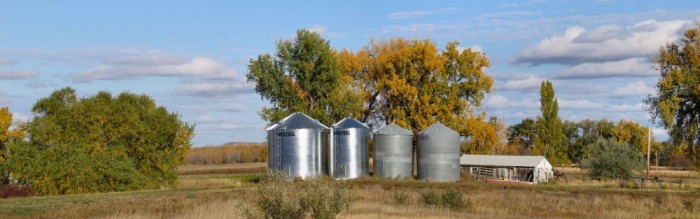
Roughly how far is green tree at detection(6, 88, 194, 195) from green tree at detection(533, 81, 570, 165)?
5355cm

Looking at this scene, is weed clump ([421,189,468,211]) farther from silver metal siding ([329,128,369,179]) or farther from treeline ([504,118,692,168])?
treeline ([504,118,692,168])

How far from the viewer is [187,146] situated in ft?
177

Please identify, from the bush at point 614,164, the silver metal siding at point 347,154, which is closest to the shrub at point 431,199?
the silver metal siding at point 347,154

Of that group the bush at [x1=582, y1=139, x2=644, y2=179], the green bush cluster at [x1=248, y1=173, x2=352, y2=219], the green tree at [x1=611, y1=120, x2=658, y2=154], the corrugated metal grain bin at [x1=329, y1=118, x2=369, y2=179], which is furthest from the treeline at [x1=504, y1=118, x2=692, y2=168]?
the green bush cluster at [x1=248, y1=173, x2=352, y2=219]

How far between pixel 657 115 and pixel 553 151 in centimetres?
3379

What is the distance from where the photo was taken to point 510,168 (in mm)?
73688

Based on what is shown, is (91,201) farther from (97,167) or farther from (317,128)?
(317,128)

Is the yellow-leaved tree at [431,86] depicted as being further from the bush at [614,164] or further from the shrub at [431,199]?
the shrub at [431,199]

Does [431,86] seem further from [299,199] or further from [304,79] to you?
[299,199]

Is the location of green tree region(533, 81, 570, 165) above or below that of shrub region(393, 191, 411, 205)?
above

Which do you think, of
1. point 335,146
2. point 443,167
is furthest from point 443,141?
point 335,146

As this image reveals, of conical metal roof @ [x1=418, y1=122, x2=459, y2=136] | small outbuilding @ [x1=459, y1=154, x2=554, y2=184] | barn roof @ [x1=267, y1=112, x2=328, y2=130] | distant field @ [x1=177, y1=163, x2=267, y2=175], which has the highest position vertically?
barn roof @ [x1=267, y1=112, x2=328, y2=130]

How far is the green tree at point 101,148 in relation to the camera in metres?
43.7

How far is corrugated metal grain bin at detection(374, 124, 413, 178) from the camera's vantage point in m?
57.2
